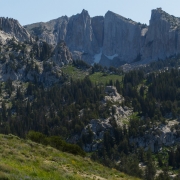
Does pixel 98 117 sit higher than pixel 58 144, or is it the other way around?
pixel 58 144

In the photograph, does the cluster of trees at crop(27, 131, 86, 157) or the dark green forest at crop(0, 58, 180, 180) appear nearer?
the cluster of trees at crop(27, 131, 86, 157)

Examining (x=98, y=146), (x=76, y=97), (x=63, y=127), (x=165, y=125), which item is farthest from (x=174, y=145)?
(x=76, y=97)

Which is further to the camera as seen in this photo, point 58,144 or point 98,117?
point 98,117

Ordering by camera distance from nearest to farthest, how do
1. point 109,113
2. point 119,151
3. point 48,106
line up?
point 119,151
point 109,113
point 48,106

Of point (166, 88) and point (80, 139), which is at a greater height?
point (166, 88)

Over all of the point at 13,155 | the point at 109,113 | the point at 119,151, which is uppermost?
the point at 13,155

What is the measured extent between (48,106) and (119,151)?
236 feet

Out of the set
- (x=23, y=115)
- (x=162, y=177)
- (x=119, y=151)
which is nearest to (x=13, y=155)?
(x=162, y=177)

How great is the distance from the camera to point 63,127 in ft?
490

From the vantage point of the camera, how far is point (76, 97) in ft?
648

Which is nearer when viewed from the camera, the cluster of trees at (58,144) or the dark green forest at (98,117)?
the cluster of trees at (58,144)

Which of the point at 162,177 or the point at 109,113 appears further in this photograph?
the point at 109,113

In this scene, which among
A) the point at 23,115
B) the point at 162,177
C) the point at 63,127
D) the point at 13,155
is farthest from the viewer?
the point at 23,115

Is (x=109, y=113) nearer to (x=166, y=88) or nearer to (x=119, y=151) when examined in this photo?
(x=119, y=151)
